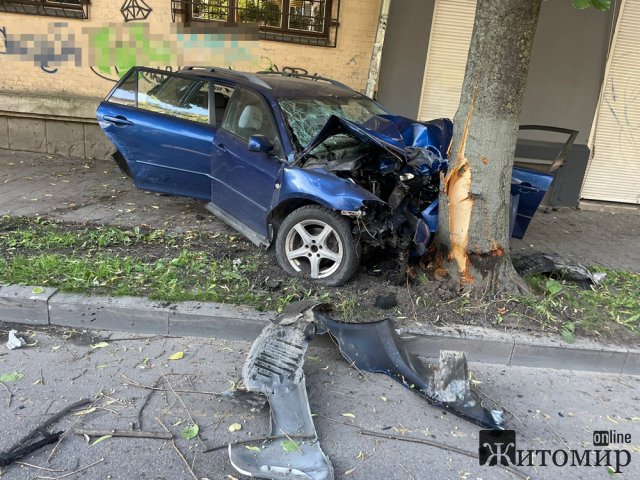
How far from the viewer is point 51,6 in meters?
8.08

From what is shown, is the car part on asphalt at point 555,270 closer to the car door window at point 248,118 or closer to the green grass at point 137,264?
the green grass at point 137,264

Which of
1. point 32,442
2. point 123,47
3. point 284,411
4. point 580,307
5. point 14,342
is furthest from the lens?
point 123,47

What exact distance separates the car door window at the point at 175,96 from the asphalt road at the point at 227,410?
2803 millimetres

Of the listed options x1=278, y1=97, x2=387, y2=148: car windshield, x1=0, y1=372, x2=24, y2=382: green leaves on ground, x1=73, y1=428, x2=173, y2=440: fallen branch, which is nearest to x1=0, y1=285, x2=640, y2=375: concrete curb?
x1=0, y1=372, x2=24, y2=382: green leaves on ground

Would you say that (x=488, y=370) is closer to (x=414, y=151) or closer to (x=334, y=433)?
(x=334, y=433)

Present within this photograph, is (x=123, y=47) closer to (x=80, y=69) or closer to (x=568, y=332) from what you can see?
(x=80, y=69)

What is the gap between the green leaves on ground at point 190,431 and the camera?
273cm

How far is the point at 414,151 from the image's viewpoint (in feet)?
14.3

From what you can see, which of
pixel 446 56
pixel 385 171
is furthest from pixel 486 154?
pixel 446 56

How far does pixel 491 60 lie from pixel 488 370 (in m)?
2.30

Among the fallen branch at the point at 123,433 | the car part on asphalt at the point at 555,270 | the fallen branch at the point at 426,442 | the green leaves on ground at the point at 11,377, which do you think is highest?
the car part on asphalt at the point at 555,270

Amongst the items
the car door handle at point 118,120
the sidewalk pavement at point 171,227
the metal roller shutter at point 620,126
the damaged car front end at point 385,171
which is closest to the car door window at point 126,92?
the car door handle at point 118,120

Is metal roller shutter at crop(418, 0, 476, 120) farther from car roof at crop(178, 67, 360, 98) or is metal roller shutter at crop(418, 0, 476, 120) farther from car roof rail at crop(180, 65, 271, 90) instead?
car roof rail at crop(180, 65, 271, 90)

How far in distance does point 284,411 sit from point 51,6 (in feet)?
26.8
